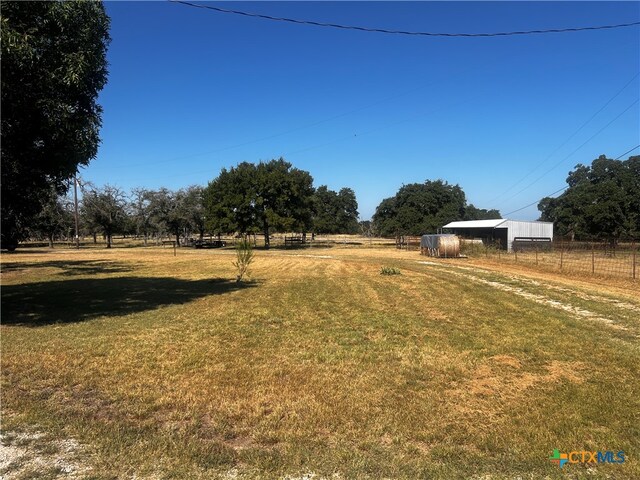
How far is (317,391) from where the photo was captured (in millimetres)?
5105

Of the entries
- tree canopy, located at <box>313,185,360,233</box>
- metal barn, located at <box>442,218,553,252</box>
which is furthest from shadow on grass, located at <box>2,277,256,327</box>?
tree canopy, located at <box>313,185,360,233</box>

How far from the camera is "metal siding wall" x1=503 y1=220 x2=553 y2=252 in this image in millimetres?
45562

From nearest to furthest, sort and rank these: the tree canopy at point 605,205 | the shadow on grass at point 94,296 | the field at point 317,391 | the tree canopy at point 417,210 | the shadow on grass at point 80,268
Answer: the field at point 317,391
the shadow on grass at point 94,296
the shadow on grass at point 80,268
the tree canopy at point 605,205
the tree canopy at point 417,210

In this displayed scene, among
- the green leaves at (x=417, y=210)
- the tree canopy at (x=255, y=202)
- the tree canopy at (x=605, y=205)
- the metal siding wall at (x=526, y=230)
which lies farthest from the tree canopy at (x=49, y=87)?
the green leaves at (x=417, y=210)

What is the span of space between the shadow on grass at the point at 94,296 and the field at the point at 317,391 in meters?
0.19

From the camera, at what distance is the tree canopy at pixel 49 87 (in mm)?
8531

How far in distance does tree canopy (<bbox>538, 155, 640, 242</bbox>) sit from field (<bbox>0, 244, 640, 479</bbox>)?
147 ft

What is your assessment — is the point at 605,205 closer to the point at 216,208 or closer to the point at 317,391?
the point at 216,208

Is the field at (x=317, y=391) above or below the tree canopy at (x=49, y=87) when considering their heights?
below

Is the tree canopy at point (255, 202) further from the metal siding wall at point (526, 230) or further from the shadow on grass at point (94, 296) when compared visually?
the shadow on grass at point (94, 296)

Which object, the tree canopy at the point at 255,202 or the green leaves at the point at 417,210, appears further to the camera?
the green leaves at the point at 417,210

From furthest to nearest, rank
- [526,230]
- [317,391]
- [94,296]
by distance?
1. [526,230]
2. [94,296]
3. [317,391]

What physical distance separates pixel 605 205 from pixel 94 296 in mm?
59529

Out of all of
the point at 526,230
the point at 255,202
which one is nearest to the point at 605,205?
the point at 526,230
